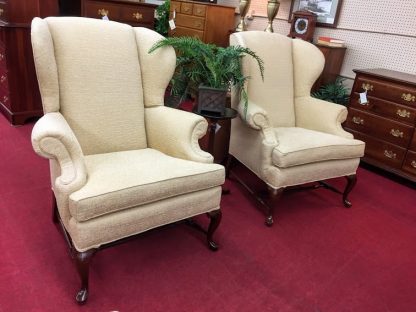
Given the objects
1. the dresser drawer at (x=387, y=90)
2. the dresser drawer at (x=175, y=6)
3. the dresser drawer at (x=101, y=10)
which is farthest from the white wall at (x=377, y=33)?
the dresser drawer at (x=101, y=10)

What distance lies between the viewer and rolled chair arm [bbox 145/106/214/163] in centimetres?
176

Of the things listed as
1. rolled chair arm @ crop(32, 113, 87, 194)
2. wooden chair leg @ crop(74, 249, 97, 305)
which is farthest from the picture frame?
wooden chair leg @ crop(74, 249, 97, 305)

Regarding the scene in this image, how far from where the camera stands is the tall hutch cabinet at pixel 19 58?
2.92m

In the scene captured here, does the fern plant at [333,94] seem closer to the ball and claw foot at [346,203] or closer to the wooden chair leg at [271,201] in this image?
the ball and claw foot at [346,203]

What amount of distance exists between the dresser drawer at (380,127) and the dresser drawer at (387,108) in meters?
0.04

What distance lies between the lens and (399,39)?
3.14 m

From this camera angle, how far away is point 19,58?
3.02 m

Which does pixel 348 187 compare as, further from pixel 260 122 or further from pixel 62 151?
pixel 62 151

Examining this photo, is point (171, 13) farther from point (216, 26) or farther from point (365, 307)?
point (365, 307)

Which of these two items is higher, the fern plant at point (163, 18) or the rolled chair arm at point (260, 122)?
the fern plant at point (163, 18)

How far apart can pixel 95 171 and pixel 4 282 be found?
61 centimetres

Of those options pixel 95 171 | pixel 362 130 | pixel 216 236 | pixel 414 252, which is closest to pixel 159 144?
pixel 95 171

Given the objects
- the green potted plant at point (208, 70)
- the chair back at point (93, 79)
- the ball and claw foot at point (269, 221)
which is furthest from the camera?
the ball and claw foot at point (269, 221)

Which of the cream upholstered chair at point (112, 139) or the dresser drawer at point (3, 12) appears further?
the dresser drawer at point (3, 12)
